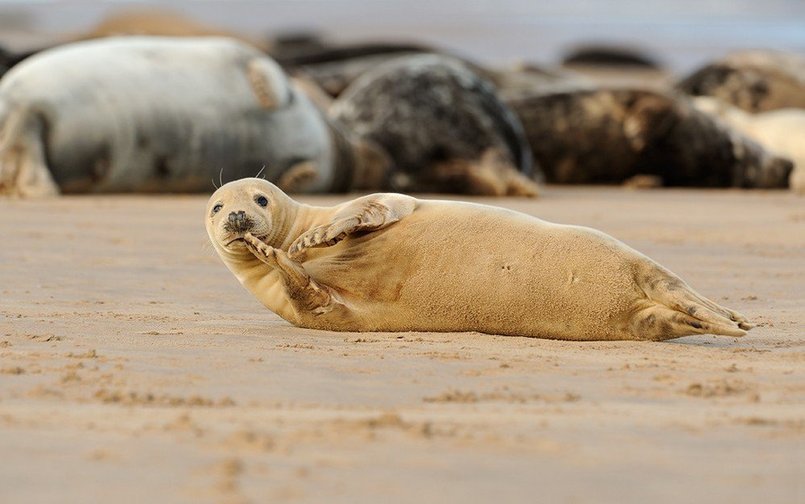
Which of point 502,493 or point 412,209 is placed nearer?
point 502,493

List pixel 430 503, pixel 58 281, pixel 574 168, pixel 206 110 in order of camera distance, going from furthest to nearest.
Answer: pixel 574 168 → pixel 206 110 → pixel 58 281 → pixel 430 503

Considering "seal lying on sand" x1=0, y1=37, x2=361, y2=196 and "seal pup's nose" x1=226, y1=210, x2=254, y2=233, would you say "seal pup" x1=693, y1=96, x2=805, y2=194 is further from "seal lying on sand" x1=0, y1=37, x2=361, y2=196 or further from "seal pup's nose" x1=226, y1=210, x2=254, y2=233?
"seal pup's nose" x1=226, y1=210, x2=254, y2=233

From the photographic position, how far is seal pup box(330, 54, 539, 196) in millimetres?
11117

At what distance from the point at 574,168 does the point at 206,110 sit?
13.5 ft

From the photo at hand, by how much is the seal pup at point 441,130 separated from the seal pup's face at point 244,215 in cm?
641

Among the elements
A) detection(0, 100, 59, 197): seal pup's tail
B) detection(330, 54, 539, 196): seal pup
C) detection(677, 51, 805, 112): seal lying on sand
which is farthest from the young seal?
detection(677, 51, 805, 112): seal lying on sand

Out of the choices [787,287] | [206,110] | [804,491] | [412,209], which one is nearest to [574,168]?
[206,110]

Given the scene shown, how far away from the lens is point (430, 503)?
214cm

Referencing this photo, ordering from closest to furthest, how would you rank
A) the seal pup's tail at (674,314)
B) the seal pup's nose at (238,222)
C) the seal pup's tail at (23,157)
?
1. the seal pup's tail at (674,314)
2. the seal pup's nose at (238,222)
3. the seal pup's tail at (23,157)

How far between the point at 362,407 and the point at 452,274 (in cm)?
131

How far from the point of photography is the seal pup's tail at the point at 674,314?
13.1ft

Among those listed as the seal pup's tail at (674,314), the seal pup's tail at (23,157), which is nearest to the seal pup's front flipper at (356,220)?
the seal pup's tail at (674,314)

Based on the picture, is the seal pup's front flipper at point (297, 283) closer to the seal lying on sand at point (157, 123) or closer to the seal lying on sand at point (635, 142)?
the seal lying on sand at point (157, 123)

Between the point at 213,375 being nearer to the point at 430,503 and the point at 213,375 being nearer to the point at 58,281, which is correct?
the point at 430,503
